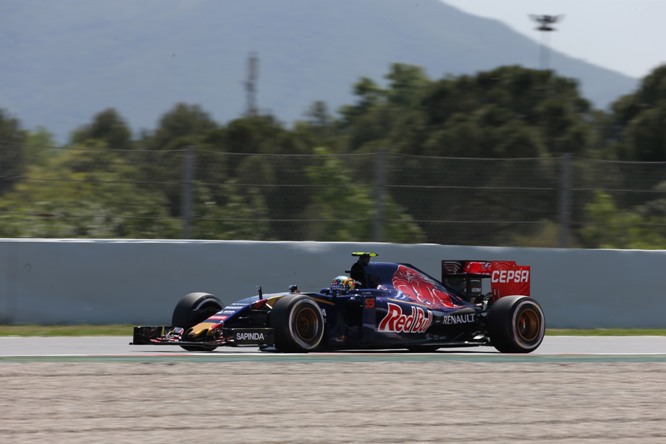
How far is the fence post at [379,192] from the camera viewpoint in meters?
14.0

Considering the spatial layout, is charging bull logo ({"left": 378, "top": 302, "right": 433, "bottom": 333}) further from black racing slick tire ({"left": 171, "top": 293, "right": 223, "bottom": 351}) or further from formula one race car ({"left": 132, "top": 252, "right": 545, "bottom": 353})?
black racing slick tire ({"left": 171, "top": 293, "right": 223, "bottom": 351})

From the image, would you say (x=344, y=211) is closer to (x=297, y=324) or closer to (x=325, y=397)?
(x=297, y=324)

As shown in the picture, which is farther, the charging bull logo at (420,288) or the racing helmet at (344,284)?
the charging bull logo at (420,288)

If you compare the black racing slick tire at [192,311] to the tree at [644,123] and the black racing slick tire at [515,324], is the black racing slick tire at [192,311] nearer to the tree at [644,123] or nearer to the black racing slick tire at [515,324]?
the black racing slick tire at [515,324]

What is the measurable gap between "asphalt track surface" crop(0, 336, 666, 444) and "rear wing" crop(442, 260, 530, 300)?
0.99 m

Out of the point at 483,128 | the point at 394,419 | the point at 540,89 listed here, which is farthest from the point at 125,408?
the point at 540,89

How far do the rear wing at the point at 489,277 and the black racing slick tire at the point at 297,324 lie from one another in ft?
6.22

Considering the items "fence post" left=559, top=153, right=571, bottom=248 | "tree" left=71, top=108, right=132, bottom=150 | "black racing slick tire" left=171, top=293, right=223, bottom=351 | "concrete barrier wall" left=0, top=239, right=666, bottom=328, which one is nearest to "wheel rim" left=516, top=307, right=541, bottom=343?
"black racing slick tire" left=171, top=293, right=223, bottom=351

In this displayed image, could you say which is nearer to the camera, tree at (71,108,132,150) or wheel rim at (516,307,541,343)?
wheel rim at (516,307,541,343)

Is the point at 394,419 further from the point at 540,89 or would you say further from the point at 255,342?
the point at 540,89

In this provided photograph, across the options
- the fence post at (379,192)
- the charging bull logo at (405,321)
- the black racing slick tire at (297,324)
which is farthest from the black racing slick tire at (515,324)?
the fence post at (379,192)

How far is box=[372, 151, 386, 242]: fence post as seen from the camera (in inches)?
551

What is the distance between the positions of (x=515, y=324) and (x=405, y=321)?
3.52 feet

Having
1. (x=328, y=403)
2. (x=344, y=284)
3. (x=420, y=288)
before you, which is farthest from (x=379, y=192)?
(x=328, y=403)
